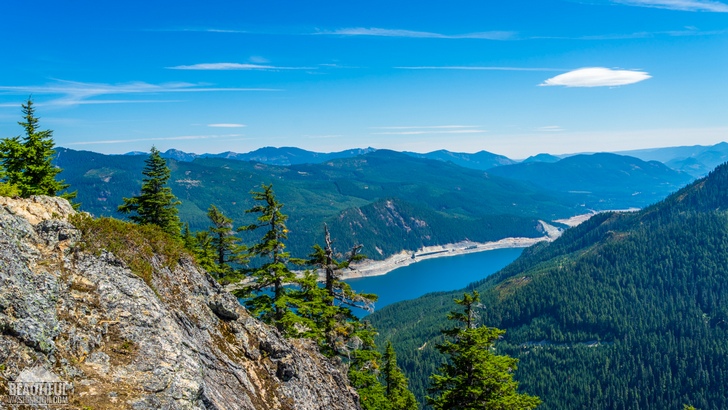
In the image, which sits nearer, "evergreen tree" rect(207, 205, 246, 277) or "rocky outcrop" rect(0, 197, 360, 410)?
"rocky outcrop" rect(0, 197, 360, 410)

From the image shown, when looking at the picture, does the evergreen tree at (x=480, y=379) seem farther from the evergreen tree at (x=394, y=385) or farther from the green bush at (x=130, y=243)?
the green bush at (x=130, y=243)

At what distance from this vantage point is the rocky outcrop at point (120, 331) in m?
14.0

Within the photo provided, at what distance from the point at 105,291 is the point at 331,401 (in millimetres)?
15116

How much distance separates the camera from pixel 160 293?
66.6 ft

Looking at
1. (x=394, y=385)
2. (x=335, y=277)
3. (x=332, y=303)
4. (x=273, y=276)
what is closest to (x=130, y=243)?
(x=273, y=276)

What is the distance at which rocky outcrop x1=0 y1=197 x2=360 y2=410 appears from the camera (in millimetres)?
14023

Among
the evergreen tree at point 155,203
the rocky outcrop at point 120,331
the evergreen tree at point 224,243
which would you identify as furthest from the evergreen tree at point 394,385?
the evergreen tree at point 155,203

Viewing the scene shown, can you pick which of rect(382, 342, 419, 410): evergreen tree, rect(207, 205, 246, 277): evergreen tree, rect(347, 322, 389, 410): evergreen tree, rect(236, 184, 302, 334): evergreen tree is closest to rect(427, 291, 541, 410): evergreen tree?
rect(347, 322, 389, 410): evergreen tree

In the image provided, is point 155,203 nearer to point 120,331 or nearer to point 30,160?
point 30,160

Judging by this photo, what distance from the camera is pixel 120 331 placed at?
1627 centimetres

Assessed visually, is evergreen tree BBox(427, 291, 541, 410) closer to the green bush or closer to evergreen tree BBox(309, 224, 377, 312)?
evergreen tree BBox(309, 224, 377, 312)

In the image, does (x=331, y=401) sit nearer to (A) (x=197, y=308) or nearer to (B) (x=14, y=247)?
(A) (x=197, y=308)

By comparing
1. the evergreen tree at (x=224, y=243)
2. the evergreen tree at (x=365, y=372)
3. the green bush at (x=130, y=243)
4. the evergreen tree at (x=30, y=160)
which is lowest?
the evergreen tree at (x=365, y=372)

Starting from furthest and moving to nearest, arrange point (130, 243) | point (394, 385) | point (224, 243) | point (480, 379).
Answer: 1. point (394, 385)
2. point (224, 243)
3. point (480, 379)
4. point (130, 243)
